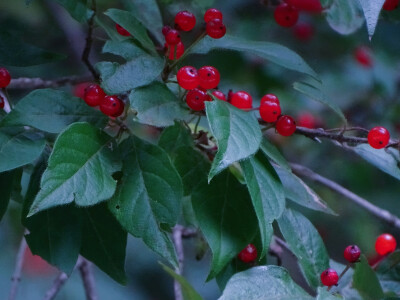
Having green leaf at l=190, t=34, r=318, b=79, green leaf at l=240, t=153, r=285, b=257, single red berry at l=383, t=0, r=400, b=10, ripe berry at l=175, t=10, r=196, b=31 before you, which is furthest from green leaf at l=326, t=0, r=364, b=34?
green leaf at l=240, t=153, r=285, b=257

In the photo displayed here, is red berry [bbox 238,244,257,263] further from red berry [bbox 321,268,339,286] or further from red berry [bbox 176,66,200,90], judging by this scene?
red berry [bbox 176,66,200,90]

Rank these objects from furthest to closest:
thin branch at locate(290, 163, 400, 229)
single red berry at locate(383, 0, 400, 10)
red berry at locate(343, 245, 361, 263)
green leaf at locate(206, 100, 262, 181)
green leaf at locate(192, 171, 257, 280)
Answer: thin branch at locate(290, 163, 400, 229), single red berry at locate(383, 0, 400, 10), red berry at locate(343, 245, 361, 263), green leaf at locate(192, 171, 257, 280), green leaf at locate(206, 100, 262, 181)

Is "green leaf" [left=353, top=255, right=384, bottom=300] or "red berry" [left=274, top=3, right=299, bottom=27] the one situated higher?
"red berry" [left=274, top=3, right=299, bottom=27]

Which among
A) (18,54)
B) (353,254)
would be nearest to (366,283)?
(353,254)

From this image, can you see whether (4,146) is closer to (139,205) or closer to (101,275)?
(139,205)

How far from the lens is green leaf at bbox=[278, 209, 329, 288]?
97cm

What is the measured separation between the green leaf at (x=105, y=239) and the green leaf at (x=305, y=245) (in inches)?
9.0

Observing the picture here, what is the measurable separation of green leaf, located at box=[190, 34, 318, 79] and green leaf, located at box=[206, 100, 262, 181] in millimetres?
154

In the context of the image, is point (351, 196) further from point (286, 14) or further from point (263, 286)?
point (263, 286)

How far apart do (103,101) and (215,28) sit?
0.18m

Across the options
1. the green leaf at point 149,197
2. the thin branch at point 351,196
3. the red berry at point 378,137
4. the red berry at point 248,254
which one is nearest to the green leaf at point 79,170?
the green leaf at point 149,197

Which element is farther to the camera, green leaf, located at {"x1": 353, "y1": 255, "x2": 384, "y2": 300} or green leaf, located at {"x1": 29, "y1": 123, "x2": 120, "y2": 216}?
green leaf, located at {"x1": 353, "y1": 255, "x2": 384, "y2": 300}

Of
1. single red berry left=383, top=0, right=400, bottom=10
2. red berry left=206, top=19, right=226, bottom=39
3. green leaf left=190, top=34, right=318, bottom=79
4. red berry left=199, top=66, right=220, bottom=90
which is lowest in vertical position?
single red berry left=383, top=0, right=400, bottom=10

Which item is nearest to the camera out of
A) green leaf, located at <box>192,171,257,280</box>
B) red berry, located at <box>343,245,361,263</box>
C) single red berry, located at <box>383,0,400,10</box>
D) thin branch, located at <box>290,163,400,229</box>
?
green leaf, located at <box>192,171,257,280</box>
